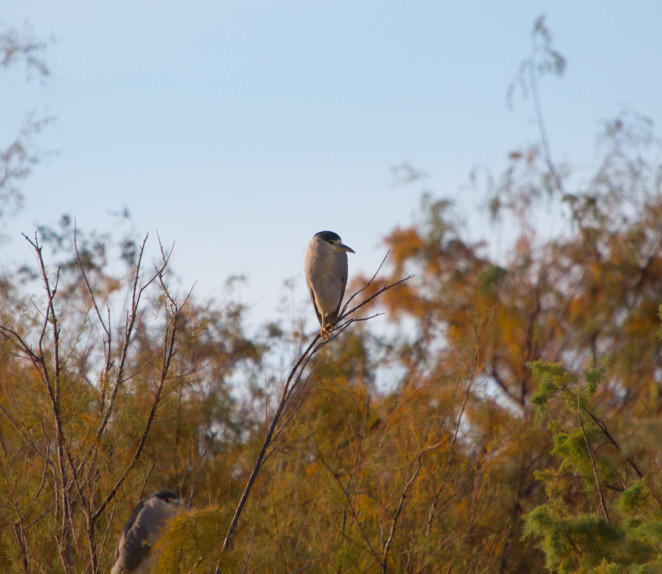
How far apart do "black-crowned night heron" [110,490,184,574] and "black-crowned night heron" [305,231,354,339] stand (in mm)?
2404

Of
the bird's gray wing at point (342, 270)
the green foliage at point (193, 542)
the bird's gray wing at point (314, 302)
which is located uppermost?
the bird's gray wing at point (342, 270)

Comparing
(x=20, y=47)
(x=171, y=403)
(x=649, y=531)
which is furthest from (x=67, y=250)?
(x=649, y=531)

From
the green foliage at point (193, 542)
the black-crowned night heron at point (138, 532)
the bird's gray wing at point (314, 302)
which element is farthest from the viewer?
the bird's gray wing at point (314, 302)

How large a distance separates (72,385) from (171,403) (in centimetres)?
59

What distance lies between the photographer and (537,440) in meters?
7.78

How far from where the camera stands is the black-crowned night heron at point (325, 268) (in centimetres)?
662

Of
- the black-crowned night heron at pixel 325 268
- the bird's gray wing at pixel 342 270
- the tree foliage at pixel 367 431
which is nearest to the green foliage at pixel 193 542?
the tree foliage at pixel 367 431

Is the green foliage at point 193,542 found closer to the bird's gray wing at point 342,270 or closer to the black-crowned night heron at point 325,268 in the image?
the black-crowned night heron at point 325,268

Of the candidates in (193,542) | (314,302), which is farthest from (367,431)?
(193,542)

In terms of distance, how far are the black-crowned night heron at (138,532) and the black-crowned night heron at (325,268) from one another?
7.89ft

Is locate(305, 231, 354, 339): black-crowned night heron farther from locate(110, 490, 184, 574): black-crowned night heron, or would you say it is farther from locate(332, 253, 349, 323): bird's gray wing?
locate(110, 490, 184, 574): black-crowned night heron

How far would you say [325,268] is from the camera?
21.8ft

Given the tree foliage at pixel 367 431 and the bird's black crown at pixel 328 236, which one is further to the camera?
the bird's black crown at pixel 328 236

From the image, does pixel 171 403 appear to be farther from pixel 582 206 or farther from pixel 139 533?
pixel 582 206
